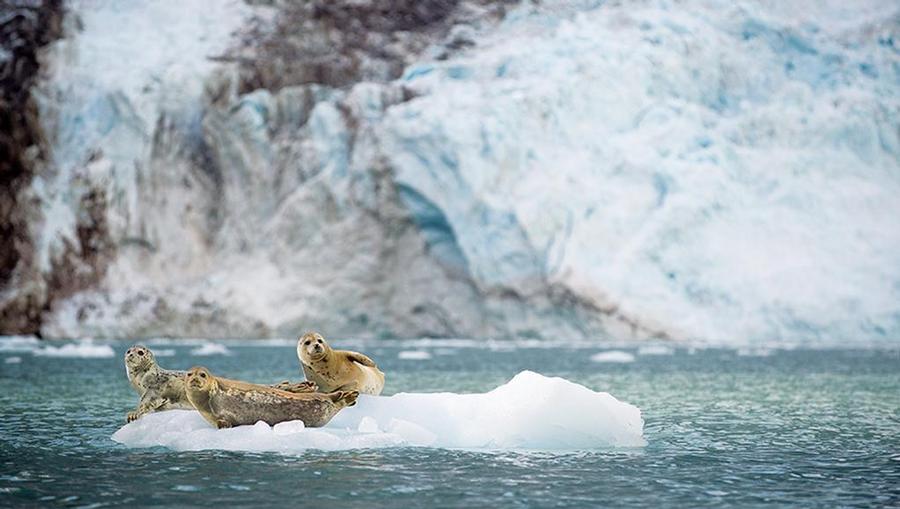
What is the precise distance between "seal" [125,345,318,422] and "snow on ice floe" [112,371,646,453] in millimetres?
451

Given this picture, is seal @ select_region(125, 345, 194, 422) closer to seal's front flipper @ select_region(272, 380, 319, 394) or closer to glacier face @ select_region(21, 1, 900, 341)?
seal's front flipper @ select_region(272, 380, 319, 394)

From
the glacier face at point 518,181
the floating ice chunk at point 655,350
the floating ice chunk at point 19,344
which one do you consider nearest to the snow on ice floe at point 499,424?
the floating ice chunk at point 655,350

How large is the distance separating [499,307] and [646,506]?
28166 millimetres

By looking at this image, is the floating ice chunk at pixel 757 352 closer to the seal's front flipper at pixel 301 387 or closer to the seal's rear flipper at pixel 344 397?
the seal's rear flipper at pixel 344 397

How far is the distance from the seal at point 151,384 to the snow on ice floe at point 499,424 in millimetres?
451

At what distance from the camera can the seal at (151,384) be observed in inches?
353

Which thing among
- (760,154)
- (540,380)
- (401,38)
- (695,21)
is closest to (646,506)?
(540,380)

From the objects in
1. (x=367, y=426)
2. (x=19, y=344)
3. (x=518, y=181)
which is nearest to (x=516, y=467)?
(x=367, y=426)

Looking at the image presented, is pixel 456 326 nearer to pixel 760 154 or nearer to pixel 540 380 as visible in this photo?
pixel 760 154

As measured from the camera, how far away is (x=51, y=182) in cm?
3803

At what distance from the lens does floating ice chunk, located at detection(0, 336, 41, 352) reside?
29.2 metres


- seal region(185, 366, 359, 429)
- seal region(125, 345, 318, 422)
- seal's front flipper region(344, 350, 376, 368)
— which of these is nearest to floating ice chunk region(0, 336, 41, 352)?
seal region(125, 345, 318, 422)

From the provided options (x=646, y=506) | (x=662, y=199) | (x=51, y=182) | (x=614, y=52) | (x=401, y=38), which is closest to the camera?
(x=646, y=506)

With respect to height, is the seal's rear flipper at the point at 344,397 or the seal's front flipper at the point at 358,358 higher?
the seal's front flipper at the point at 358,358
